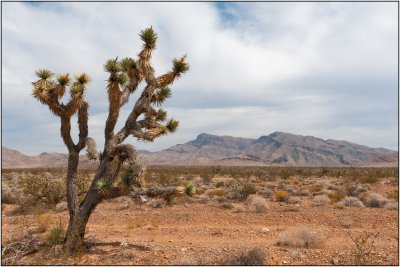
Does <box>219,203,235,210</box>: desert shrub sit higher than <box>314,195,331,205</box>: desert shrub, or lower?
lower

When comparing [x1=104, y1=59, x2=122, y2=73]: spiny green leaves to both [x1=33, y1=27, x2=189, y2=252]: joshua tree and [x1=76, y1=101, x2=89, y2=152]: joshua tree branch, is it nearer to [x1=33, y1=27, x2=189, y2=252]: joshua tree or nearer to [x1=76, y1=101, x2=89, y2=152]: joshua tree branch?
[x1=33, y1=27, x2=189, y2=252]: joshua tree

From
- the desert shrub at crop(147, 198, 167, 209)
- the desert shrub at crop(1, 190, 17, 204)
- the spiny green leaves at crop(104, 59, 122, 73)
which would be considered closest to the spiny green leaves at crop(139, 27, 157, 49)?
the spiny green leaves at crop(104, 59, 122, 73)

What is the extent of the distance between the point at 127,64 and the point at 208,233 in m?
5.33

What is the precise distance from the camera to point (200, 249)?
29.3 ft

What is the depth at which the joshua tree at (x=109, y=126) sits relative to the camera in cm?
873

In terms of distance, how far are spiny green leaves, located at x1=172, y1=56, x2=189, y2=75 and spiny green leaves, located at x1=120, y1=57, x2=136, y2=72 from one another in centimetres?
118

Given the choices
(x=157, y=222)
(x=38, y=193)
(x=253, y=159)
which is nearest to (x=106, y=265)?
(x=157, y=222)

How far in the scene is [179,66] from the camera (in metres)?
9.98

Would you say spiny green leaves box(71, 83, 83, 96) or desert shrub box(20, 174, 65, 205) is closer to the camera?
spiny green leaves box(71, 83, 83, 96)

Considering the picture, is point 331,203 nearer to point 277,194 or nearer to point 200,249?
point 277,194

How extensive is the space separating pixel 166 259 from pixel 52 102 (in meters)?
4.49

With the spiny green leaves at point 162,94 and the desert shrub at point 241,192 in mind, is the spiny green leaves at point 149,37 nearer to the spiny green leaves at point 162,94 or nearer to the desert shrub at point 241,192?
the spiny green leaves at point 162,94

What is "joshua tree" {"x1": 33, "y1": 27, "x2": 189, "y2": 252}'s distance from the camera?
873 cm

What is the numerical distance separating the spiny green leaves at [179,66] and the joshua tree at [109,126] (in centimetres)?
4
